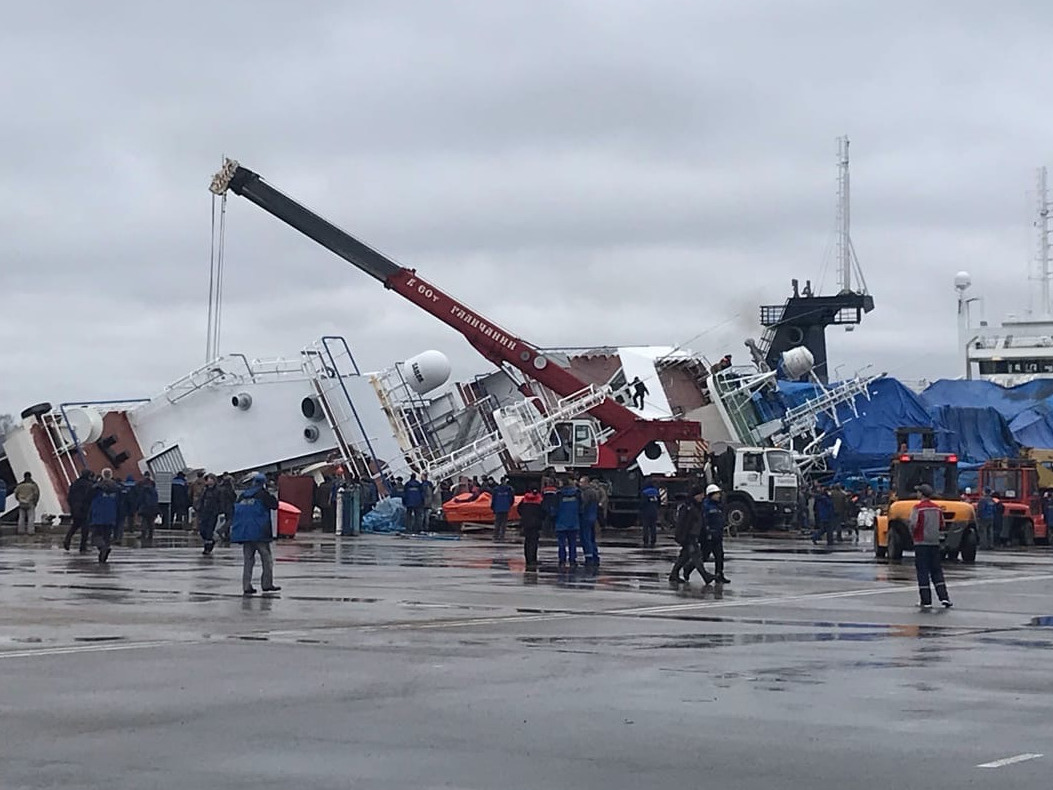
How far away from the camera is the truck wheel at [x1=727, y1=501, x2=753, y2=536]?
4788 cm

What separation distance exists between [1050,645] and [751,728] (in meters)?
6.61

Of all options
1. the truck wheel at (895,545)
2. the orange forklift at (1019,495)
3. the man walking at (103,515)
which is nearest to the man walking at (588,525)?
the truck wheel at (895,545)

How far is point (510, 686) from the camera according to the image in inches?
474

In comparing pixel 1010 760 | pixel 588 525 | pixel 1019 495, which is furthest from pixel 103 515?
pixel 1019 495

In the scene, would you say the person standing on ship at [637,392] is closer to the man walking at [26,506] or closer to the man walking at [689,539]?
the man walking at [26,506]

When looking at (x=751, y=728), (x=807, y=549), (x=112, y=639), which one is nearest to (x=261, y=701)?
(x=751, y=728)

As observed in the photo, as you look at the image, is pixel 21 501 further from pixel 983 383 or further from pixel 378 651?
pixel 983 383

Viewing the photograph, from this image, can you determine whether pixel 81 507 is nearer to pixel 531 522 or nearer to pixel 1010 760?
pixel 531 522

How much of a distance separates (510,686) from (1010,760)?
3.94 metres

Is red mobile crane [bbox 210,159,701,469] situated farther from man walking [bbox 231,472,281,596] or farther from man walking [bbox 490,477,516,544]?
man walking [bbox 231,472,281,596]

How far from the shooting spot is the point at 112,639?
14766 mm

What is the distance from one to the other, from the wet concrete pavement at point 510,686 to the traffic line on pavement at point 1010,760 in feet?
0.16

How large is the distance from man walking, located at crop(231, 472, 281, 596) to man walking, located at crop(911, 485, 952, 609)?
24.8ft

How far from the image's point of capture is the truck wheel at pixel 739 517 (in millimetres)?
47875
